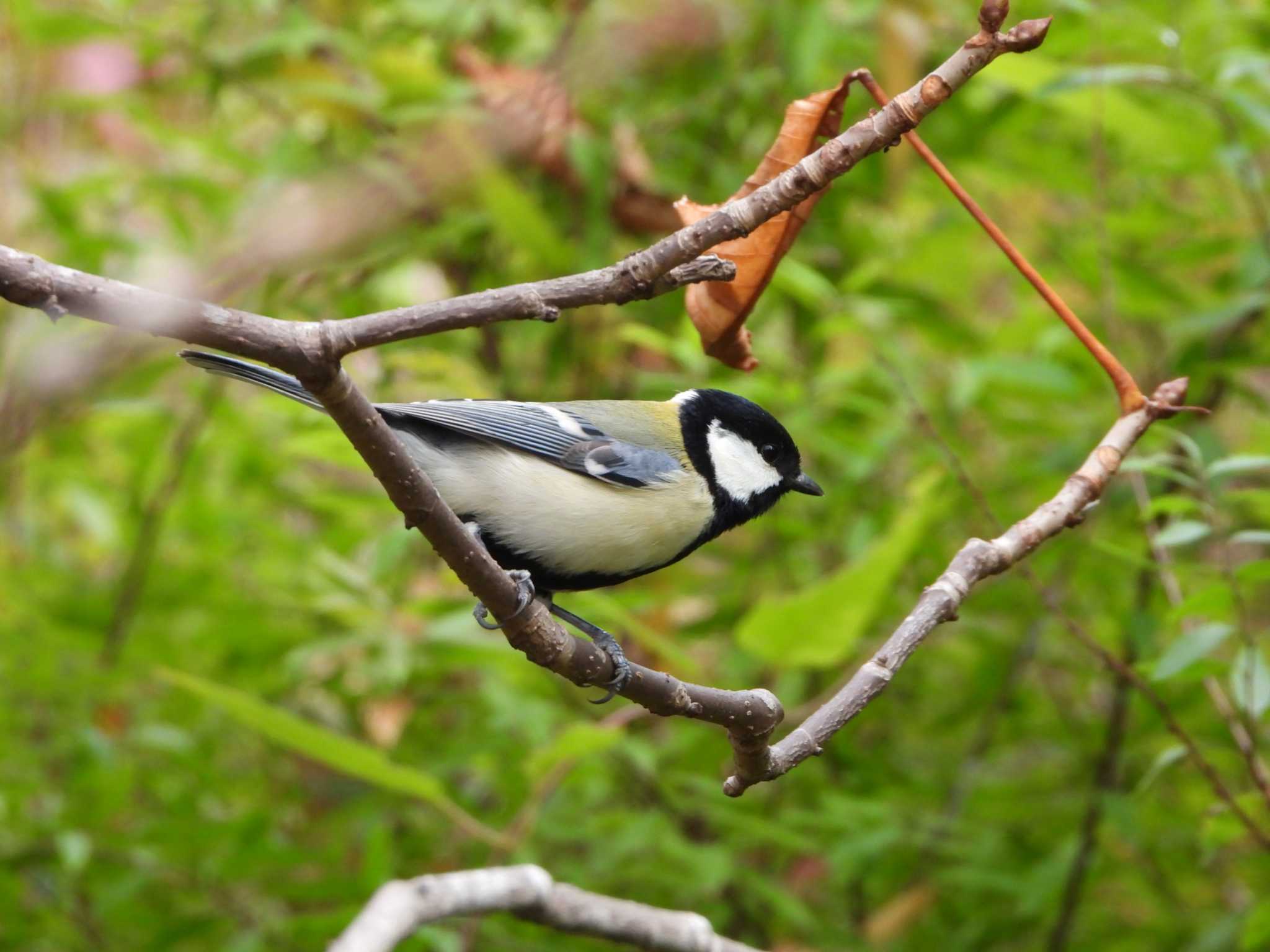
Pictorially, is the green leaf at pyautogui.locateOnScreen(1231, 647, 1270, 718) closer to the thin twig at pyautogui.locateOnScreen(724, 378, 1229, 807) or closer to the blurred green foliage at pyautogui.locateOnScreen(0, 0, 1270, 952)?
the blurred green foliage at pyautogui.locateOnScreen(0, 0, 1270, 952)

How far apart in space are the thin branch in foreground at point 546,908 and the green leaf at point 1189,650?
74 centimetres

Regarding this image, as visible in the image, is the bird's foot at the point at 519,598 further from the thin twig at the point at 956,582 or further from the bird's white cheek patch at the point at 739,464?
the bird's white cheek patch at the point at 739,464

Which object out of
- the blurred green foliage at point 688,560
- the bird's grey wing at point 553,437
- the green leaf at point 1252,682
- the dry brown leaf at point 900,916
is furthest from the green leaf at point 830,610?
the dry brown leaf at point 900,916

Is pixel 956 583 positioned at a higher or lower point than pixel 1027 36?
lower

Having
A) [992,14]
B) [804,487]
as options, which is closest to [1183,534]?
[804,487]

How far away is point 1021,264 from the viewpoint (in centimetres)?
153

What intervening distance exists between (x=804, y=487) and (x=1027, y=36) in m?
1.41

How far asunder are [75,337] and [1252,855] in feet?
8.69

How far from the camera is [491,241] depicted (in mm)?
3697

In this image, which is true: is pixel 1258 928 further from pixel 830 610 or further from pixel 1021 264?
pixel 1021 264

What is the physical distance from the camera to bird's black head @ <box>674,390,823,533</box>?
2.52 metres

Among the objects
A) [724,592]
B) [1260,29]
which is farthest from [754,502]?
[1260,29]

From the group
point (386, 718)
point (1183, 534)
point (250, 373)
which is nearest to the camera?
point (250, 373)

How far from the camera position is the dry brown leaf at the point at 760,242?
1.50 m
